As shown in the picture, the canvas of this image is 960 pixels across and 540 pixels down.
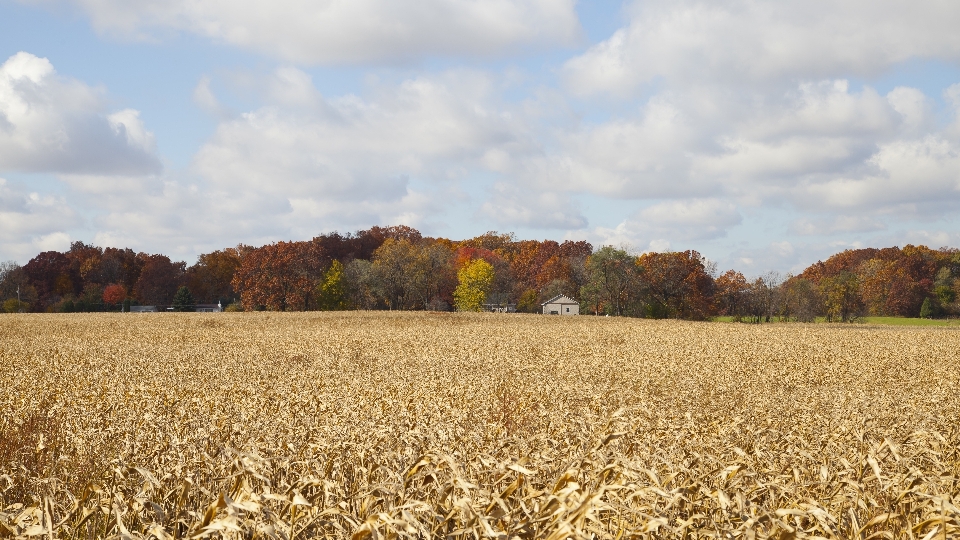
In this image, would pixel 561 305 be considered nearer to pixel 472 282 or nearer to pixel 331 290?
pixel 472 282

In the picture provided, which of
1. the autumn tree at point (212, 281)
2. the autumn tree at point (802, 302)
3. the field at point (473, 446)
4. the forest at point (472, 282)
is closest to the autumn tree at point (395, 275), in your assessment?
the forest at point (472, 282)

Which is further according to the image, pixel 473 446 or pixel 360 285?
pixel 360 285

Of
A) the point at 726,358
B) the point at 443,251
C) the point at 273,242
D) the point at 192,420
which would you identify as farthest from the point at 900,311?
the point at 192,420

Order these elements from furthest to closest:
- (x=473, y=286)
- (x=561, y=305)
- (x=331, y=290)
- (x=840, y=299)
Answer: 1. (x=561, y=305)
2. (x=473, y=286)
3. (x=331, y=290)
4. (x=840, y=299)

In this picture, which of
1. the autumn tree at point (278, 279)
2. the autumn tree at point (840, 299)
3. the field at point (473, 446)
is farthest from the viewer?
the autumn tree at point (278, 279)

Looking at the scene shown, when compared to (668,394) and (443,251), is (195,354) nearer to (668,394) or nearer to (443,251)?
(668,394)

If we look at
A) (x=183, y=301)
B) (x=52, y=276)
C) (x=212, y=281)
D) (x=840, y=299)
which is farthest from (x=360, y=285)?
(x=840, y=299)

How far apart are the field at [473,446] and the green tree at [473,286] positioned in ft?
215

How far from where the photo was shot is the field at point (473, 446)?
11.6 ft

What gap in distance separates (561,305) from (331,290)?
27233mm

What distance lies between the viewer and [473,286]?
284 feet

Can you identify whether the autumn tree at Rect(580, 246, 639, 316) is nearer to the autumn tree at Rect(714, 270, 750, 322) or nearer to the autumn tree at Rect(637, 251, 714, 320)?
the autumn tree at Rect(637, 251, 714, 320)

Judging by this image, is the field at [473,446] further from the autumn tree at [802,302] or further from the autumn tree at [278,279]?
→ the autumn tree at [278,279]

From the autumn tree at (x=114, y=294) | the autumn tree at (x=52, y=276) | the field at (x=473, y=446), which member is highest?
the autumn tree at (x=52, y=276)
